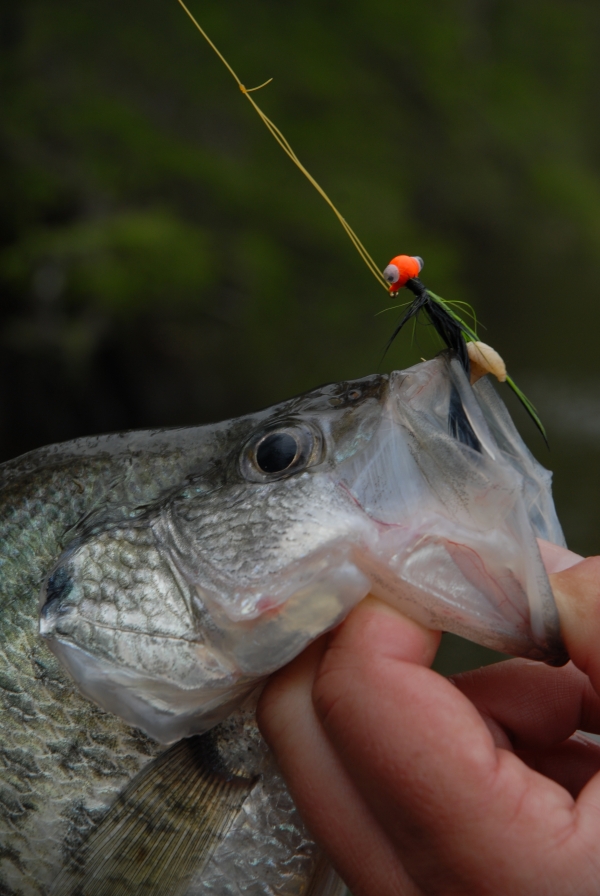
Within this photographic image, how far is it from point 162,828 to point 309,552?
392mm

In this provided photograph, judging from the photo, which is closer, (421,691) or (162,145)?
(421,691)

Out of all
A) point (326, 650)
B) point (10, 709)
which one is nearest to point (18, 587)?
point (10, 709)

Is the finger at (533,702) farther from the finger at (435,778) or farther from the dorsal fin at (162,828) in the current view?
the dorsal fin at (162,828)

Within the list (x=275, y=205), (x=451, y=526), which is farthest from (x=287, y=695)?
(x=275, y=205)

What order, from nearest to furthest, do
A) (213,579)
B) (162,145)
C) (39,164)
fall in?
(213,579)
(39,164)
(162,145)

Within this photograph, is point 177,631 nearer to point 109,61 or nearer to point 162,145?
point 162,145

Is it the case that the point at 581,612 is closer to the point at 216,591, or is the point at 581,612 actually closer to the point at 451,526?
the point at 451,526

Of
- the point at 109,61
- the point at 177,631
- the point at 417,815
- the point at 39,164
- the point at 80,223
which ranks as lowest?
the point at 417,815

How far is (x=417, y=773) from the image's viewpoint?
571 mm

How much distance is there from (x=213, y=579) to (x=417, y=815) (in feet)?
0.92

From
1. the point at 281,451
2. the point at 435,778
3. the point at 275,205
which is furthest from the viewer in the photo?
the point at 275,205

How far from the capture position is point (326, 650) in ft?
2.20

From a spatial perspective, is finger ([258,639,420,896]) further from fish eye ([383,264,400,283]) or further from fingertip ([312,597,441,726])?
fish eye ([383,264,400,283])

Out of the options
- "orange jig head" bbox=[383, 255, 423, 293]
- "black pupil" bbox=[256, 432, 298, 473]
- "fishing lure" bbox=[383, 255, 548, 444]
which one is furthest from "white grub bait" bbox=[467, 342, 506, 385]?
"black pupil" bbox=[256, 432, 298, 473]
